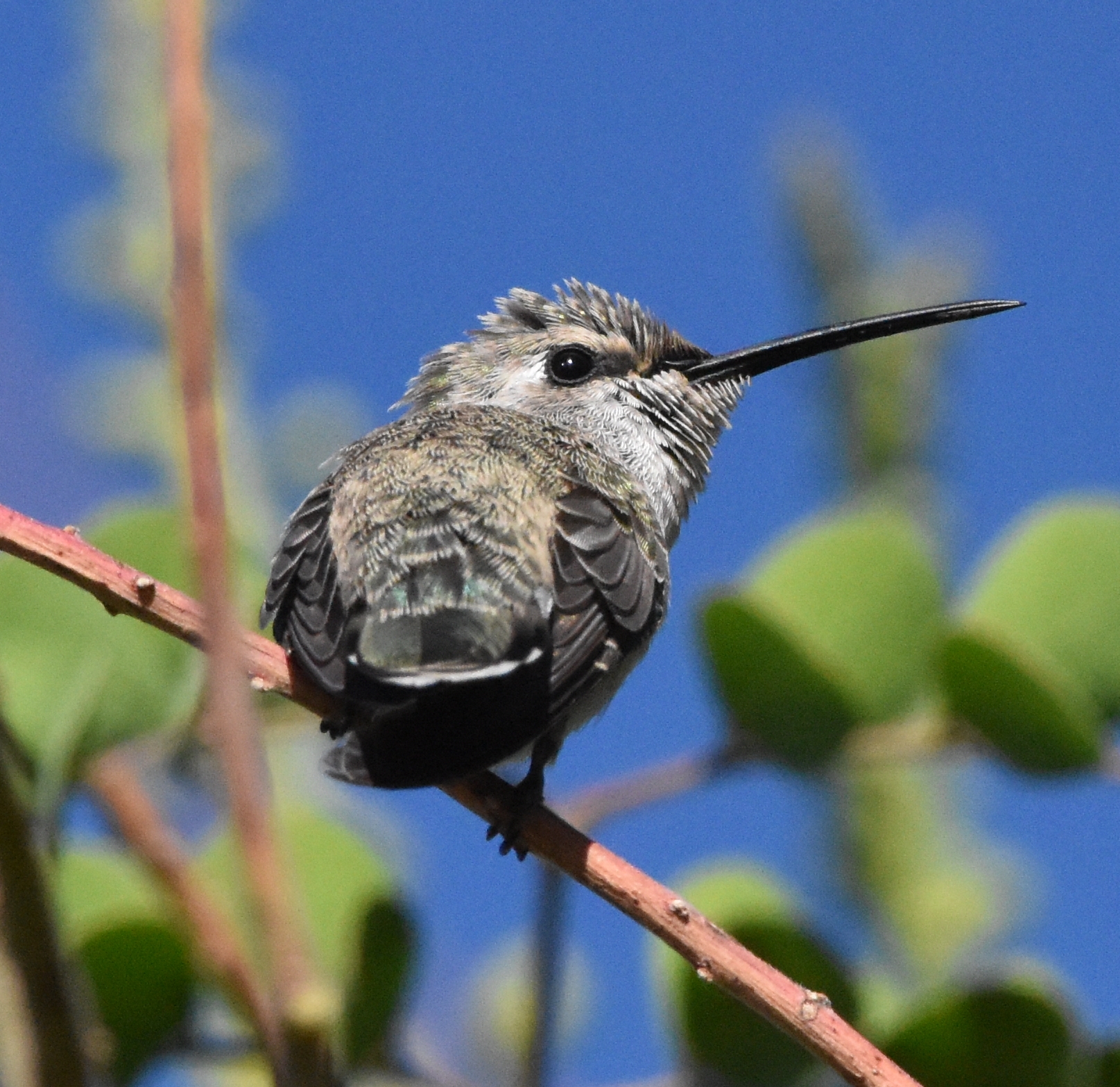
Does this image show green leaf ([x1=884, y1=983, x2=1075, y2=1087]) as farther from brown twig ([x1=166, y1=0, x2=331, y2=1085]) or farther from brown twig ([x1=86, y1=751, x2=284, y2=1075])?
brown twig ([x1=166, y1=0, x2=331, y2=1085])

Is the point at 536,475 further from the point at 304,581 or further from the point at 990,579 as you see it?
the point at 990,579

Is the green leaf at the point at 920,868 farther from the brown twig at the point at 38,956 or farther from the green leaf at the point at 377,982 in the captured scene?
the brown twig at the point at 38,956

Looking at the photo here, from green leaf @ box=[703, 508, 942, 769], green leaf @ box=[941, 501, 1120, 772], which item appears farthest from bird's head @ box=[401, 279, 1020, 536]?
green leaf @ box=[941, 501, 1120, 772]

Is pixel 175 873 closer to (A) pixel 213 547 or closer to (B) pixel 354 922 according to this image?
(B) pixel 354 922

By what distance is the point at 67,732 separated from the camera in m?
2.39

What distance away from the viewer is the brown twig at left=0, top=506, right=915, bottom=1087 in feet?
6.25

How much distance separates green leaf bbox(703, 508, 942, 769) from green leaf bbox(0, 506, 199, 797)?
856mm

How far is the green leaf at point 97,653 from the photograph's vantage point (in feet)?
8.15

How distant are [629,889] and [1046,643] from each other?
94 cm

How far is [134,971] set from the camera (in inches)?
93.2

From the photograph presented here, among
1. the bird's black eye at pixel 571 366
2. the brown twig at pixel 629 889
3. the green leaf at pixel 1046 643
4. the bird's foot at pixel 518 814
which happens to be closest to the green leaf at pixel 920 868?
the green leaf at pixel 1046 643

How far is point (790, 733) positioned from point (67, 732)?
43.7 inches

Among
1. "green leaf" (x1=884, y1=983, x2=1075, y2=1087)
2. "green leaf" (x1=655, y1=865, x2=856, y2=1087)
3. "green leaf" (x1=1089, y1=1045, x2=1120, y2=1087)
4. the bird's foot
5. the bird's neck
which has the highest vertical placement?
the bird's neck

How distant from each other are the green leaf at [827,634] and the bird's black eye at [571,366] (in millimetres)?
1196
